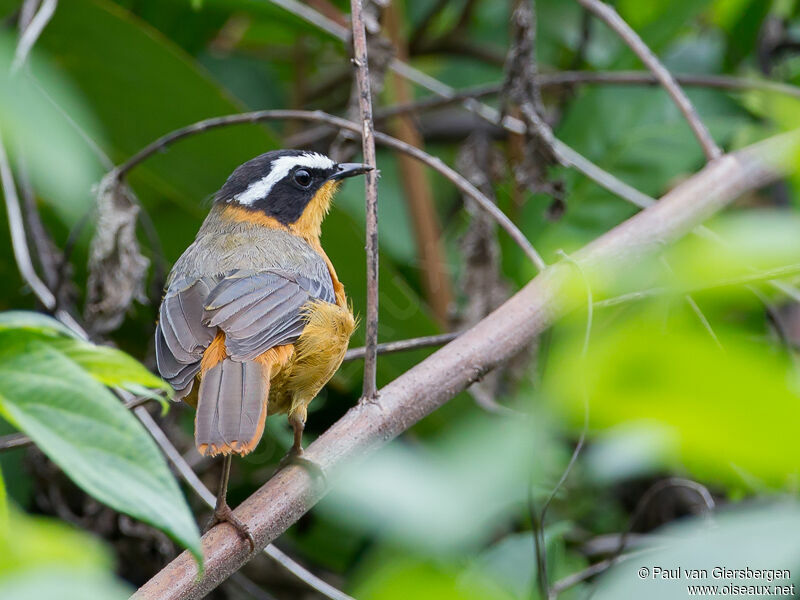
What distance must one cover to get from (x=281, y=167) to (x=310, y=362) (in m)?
1.05

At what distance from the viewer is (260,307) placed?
2725mm

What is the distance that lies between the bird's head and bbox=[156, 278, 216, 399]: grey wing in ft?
2.56

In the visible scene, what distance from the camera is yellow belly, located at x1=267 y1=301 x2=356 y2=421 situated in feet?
9.07

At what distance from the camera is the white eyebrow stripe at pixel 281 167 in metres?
3.55

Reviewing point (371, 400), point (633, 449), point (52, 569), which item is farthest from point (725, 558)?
point (371, 400)

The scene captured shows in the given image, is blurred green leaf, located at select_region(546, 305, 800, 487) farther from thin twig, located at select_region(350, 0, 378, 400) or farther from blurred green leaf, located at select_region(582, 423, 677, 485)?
thin twig, located at select_region(350, 0, 378, 400)

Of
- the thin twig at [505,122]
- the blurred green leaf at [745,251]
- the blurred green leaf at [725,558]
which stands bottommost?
the blurred green leaf at [725,558]

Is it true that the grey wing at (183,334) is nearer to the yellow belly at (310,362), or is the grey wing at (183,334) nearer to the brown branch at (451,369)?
the yellow belly at (310,362)

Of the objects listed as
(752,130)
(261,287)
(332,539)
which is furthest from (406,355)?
(752,130)

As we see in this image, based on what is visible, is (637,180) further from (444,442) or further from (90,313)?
(444,442)

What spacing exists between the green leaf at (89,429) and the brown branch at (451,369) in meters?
0.75

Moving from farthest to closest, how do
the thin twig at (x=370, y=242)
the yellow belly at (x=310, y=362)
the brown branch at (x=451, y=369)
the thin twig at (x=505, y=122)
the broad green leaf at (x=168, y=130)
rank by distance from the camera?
the broad green leaf at (x=168, y=130) < the thin twig at (x=505, y=122) < the yellow belly at (x=310, y=362) < the thin twig at (x=370, y=242) < the brown branch at (x=451, y=369)

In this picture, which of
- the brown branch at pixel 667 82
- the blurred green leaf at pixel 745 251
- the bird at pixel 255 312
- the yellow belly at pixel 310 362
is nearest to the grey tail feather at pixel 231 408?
the bird at pixel 255 312

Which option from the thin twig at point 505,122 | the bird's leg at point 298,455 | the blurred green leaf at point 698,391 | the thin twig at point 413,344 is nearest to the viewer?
the blurred green leaf at point 698,391
